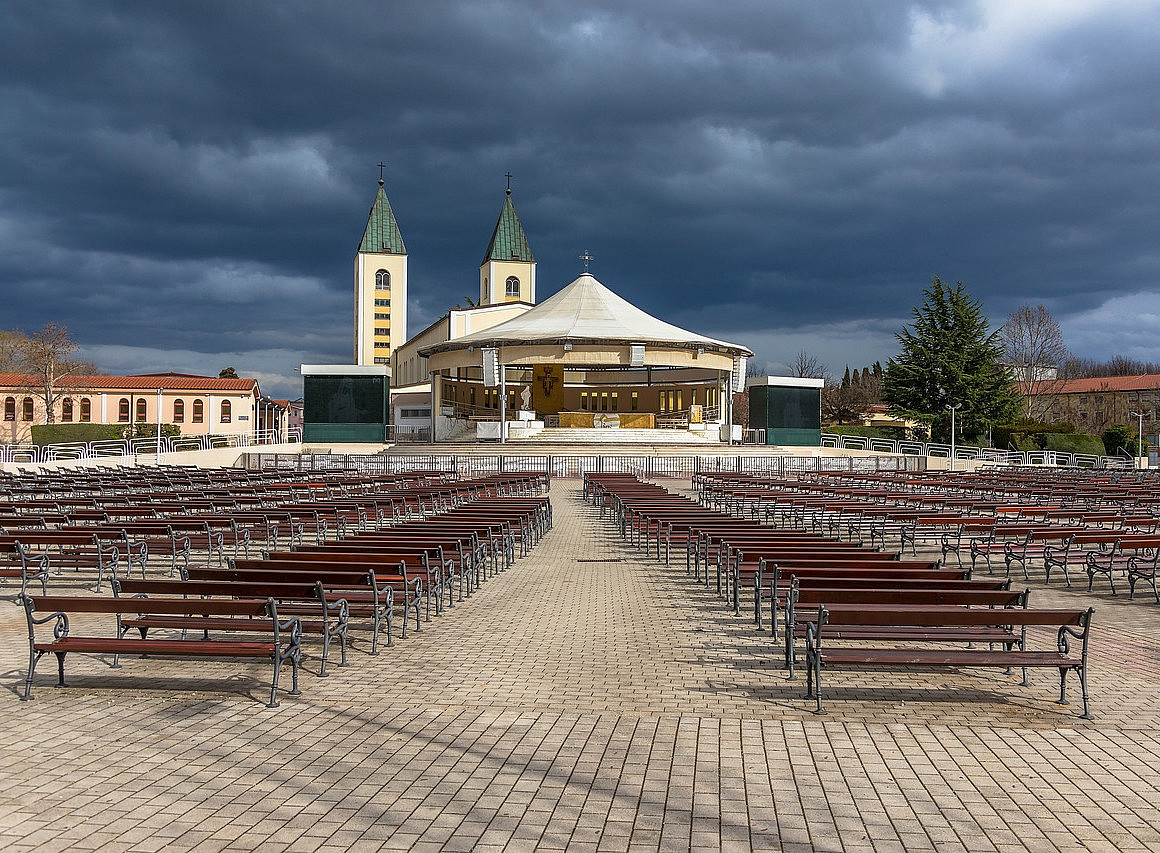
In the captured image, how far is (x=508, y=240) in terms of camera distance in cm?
10581

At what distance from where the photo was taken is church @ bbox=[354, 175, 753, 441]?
46781 mm

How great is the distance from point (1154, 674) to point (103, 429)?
58.8m

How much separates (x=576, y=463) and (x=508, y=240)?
74060mm

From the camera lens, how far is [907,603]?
6.91 metres

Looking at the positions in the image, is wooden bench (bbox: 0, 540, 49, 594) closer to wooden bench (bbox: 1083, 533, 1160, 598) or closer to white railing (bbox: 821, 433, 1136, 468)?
wooden bench (bbox: 1083, 533, 1160, 598)

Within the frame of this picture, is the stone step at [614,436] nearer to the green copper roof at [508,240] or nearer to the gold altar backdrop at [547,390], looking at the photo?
the gold altar backdrop at [547,390]

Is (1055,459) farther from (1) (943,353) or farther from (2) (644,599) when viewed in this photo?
(2) (644,599)

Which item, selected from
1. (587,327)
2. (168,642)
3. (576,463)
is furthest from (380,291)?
(168,642)

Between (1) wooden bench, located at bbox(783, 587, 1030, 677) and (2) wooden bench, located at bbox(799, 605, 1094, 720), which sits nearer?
(2) wooden bench, located at bbox(799, 605, 1094, 720)

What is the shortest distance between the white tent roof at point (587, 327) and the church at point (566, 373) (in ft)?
0.30

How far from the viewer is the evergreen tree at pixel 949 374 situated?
55.6 meters

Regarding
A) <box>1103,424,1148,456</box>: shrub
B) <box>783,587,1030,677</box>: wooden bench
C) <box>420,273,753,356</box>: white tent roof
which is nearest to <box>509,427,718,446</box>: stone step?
<box>420,273,753,356</box>: white tent roof

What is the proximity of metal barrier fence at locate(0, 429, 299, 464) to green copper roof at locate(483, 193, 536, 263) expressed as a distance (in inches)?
2109

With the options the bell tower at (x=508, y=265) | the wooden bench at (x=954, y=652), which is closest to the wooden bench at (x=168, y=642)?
the wooden bench at (x=954, y=652)
